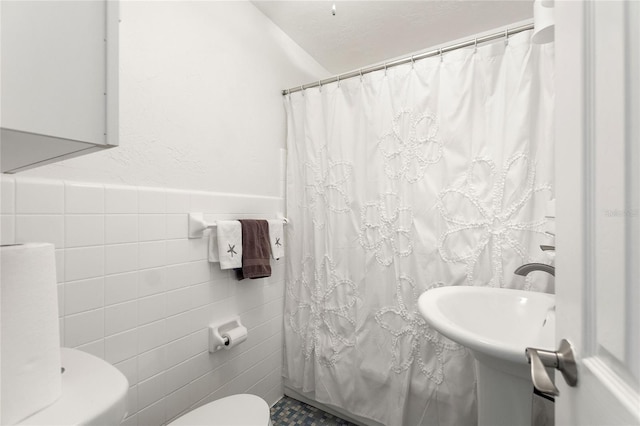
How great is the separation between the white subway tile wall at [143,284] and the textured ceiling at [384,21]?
113 cm

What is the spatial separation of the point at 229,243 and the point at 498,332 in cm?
120

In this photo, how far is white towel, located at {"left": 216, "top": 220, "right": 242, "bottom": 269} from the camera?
52.2 inches

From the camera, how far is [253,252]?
1456 mm

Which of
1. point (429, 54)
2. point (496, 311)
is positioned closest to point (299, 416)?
point (496, 311)

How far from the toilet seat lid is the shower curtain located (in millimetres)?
655

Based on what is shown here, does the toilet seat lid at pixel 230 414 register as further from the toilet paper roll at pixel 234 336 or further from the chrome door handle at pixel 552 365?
the chrome door handle at pixel 552 365

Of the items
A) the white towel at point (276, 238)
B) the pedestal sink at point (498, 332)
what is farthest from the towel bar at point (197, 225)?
the pedestal sink at point (498, 332)

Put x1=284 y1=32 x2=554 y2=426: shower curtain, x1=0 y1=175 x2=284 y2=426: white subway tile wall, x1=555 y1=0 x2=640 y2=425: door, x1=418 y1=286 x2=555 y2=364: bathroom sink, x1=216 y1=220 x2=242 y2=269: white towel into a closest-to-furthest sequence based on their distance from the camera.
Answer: x1=555 y1=0 x2=640 y2=425: door < x1=0 y1=175 x2=284 y2=426: white subway tile wall < x1=418 y1=286 x2=555 y2=364: bathroom sink < x1=284 y1=32 x2=554 y2=426: shower curtain < x1=216 y1=220 x2=242 y2=269: white towel

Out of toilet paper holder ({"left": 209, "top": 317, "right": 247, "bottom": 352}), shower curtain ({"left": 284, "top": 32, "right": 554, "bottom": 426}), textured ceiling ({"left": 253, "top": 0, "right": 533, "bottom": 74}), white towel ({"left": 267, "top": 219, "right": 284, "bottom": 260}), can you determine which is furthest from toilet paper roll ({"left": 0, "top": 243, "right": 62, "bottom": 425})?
textured ceiling ({"left": 253, "top": 0, "right": 533, "bottom": 74})

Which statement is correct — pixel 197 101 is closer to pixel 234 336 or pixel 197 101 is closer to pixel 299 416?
pixel 234 336

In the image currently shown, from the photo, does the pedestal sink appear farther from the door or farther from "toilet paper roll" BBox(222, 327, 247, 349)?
"toilet paper roll" BBox(222, 327, 247, 349)

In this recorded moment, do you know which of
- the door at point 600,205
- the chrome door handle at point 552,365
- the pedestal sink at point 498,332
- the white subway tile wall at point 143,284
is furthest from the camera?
the white subway tile wall at point 143,284

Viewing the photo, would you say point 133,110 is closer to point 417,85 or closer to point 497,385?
point 417,85

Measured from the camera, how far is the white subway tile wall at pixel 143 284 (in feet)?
2.93
